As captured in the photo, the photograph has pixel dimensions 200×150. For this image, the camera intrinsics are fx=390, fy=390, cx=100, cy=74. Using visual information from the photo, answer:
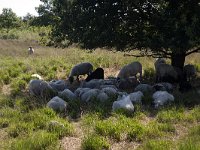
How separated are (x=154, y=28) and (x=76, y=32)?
2.85 metres

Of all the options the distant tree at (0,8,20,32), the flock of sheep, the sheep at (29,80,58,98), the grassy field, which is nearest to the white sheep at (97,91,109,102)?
the flock of sheep

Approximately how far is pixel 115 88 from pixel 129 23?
3.00 meters

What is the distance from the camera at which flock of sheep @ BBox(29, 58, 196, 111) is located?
10.5m

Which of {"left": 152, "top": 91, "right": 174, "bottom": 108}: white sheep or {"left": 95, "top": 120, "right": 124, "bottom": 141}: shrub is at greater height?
{"left": 152, "top": 91, "right": 174, "bottom": 108}: white sheep

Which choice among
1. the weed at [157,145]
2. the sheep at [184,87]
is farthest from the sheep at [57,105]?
the sheep at [184,87]

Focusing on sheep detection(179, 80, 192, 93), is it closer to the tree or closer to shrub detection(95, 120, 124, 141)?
the tree

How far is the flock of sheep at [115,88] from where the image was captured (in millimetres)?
10466

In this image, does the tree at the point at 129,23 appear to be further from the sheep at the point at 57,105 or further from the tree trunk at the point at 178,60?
the sheep at the point at 57,105

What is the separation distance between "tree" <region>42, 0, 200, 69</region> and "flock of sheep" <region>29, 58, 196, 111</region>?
93 cm

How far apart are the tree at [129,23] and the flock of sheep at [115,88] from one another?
929 mm

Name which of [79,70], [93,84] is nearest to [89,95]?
[93,84]

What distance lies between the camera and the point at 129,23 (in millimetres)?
14422

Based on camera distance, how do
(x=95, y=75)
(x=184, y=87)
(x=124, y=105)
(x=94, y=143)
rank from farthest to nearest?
1. (x=95, y=75)
2. (x=184, y=87)
3. (x=124, y=105)
4. (x=94, y=143)

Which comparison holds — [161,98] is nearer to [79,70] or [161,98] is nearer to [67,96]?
[67,96]
